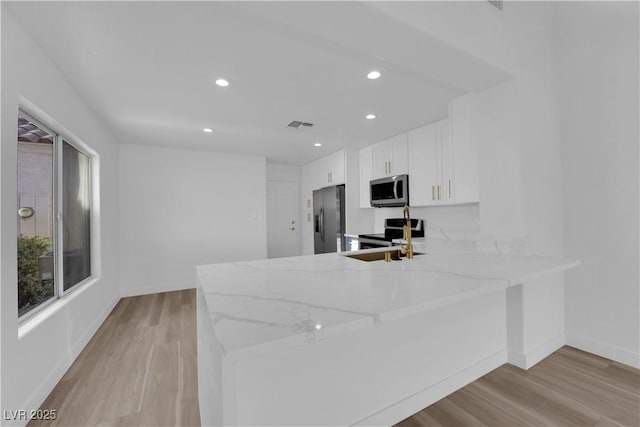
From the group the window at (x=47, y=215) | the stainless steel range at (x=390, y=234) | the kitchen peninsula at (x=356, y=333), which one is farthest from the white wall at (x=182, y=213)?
the kitchen peninsula at (x=356, y=333)

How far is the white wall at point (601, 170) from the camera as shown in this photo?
2.01 meters

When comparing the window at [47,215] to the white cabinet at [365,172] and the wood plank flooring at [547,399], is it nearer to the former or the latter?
the wood plank flooring at [547,399]

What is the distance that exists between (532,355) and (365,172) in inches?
118

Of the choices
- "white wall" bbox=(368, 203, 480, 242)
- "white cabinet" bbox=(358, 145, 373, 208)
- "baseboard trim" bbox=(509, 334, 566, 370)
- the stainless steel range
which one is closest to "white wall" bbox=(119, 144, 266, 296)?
"white cabinet" bbox=(358, 145, 373, 208)

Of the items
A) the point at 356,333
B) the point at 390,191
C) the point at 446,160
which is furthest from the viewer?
the point at 390,191

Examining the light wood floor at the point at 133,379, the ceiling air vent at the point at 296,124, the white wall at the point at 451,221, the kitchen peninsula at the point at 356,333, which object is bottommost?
the light wood floor at the point at 133,379

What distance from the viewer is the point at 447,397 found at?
1733 mm

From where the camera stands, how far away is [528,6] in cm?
215

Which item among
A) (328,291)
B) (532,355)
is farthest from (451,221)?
(328,291)

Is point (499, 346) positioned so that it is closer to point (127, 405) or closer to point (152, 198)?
point (127, 405)

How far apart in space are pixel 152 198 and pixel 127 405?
129 inches

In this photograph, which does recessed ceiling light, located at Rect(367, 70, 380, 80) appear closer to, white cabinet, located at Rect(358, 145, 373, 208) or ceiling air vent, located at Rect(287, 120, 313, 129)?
ceiling air vent, located at Rect(287, 120, 313, 129)

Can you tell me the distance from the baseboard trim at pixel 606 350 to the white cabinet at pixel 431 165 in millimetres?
1531

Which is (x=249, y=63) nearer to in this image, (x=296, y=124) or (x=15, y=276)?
(x=296, y=124)
